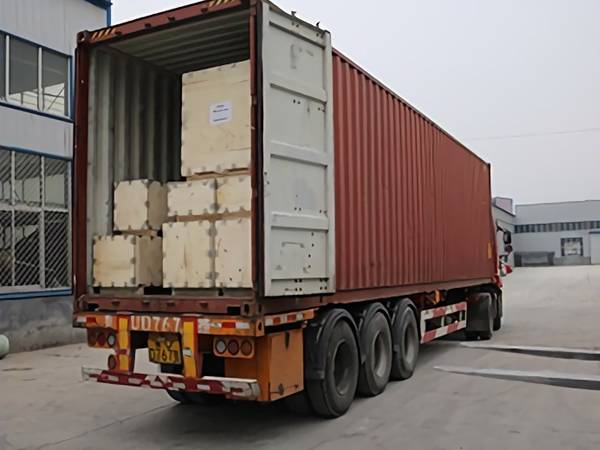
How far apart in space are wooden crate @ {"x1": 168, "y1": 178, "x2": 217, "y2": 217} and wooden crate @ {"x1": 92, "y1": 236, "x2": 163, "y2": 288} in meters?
0.55

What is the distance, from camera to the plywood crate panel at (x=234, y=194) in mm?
5691

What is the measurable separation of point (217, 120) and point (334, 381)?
275 centimetres

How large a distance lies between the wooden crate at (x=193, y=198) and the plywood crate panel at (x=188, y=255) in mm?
122

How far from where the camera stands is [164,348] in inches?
230

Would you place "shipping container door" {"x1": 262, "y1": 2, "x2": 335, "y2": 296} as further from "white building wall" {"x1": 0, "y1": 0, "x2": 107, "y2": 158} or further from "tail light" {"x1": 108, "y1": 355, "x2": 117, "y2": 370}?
"white building wall" {"x1": 0, "y1": 0, "x2": 107, "y2": 158}

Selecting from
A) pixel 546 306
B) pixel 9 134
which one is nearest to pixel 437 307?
pixel 9 134

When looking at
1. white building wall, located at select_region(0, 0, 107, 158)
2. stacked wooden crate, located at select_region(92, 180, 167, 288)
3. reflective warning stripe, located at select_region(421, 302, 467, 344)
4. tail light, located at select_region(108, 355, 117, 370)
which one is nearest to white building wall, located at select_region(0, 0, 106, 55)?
white building wall, located at select_region(0, 0, 107, 158)

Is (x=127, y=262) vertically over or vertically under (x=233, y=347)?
over

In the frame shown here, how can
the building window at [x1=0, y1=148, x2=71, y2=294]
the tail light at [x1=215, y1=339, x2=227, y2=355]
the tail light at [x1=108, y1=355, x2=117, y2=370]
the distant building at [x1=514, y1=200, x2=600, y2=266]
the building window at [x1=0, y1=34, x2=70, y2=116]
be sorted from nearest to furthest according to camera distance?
the tail light at [x1=215, y1=339, x2=227, y2=355]
the tail light at [x1=108, y1=355, x2=117, y2=370]
the building window at [x1=0, y1=148, x2=71, y2=294]
the building window at [x1=0, y1=34, x2=70, y2=116]
the distant building at [x1=514, y1=200, x2=600, y2=266]

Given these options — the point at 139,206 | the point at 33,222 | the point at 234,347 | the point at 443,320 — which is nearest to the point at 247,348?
the point at 234,347

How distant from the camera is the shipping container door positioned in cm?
554

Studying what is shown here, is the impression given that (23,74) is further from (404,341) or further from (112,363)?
(404,341)

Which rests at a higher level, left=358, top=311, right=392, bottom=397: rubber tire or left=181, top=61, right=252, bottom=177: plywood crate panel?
left=181, top=61, right=252, bottom=177: plywood crate panel

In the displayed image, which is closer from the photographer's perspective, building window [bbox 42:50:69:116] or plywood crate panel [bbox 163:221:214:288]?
plywood crate panel [bbox 163:221:214:288]
